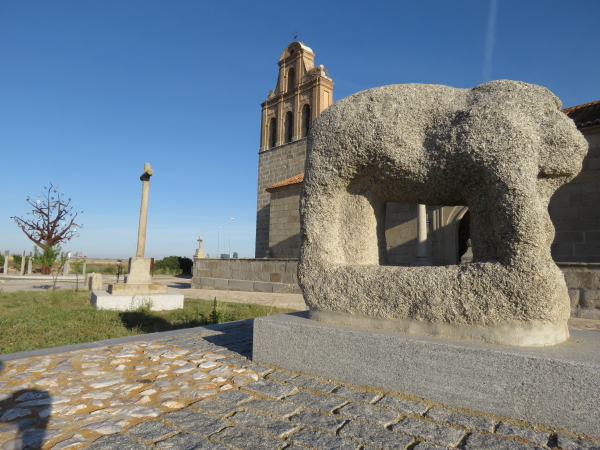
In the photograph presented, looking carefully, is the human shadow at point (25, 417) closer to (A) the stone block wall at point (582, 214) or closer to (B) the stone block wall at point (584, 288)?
(B) the stone block wall at point (584, 288)

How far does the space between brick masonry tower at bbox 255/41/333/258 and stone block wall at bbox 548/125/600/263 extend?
43.8ft

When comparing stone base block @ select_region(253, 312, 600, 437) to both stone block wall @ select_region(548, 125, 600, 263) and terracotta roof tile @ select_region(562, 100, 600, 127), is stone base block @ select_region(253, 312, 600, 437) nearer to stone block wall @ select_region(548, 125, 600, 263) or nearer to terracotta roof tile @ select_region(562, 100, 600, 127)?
stone block wall @ select_region(548, 125, 600, 263)

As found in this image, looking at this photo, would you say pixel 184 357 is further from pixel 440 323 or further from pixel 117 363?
pixel 440 323

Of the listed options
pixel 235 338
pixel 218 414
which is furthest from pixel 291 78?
pixel 218 414

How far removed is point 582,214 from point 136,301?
36.2 ft

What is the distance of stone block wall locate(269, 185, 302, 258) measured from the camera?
53.0 feet

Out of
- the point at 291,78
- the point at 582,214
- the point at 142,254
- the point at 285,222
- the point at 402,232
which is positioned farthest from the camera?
the point at 291,78

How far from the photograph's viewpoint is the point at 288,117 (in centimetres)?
2339

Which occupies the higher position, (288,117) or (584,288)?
(288,117)

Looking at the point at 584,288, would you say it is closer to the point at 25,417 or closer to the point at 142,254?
the point at 25,417

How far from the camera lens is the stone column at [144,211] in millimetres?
9031

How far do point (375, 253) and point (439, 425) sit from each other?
65.2 inches

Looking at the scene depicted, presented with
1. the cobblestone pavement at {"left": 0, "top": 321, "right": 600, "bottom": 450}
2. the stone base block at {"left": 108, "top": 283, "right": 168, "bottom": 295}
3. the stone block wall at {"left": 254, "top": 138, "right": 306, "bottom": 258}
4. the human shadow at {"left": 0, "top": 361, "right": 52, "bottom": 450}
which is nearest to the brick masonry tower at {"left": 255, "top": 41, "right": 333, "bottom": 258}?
the stone block wall at {"left": 254, "top": 138, "right": 306, "bottom": 258}

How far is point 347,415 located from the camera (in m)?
2.17
